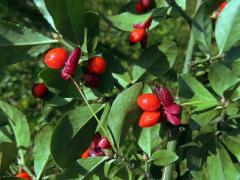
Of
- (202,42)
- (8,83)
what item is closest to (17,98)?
(8,83)

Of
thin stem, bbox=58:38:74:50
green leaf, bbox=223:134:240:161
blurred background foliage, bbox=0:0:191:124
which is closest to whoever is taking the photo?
thin stem, bbox=58:38:74:50

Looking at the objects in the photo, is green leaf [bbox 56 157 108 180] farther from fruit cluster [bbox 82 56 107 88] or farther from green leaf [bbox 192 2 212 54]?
green leaf [bbox 192 2 212 54]

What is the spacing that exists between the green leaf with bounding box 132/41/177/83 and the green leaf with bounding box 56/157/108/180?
0.22 metres

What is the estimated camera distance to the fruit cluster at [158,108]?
37.4 inches

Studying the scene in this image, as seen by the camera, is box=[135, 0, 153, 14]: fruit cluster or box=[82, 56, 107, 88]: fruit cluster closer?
box=[82, 56, 107, 88]: fruit cluster

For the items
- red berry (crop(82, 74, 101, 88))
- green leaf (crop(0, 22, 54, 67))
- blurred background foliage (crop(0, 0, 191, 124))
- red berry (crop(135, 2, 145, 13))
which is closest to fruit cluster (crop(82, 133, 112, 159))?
red berry (crop(82, 74, 101, 88))

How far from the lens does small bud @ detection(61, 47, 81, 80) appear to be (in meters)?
0.94

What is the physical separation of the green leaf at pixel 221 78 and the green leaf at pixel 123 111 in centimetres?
20

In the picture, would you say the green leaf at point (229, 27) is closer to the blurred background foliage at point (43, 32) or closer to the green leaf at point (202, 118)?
the green leaf at point (202, 118)

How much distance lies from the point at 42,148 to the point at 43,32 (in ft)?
8.14

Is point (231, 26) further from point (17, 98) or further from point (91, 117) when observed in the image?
point (17, 98)

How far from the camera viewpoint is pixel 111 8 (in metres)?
3.76

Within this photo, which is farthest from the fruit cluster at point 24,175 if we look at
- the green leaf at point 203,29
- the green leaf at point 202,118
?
the green leaf at point 203,29

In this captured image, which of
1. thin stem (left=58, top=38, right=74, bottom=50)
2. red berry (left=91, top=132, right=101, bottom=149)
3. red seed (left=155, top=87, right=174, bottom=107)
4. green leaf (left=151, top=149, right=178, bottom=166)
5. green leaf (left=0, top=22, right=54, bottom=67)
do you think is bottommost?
green leaf (left=151, top=149, right=178, bottom=166)
